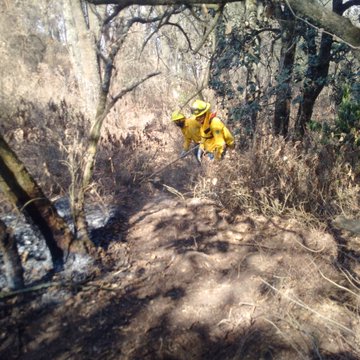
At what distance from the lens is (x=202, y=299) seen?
8.79 feet

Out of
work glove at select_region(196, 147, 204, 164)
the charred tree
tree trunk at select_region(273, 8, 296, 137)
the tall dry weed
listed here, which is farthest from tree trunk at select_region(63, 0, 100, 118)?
the charred tree

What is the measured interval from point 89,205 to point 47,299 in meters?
1.77

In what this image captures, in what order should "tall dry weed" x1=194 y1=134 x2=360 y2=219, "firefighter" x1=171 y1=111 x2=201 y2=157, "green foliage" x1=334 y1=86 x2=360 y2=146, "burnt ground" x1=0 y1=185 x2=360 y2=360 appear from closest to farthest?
"burnt ground" x1=0 y1=185 x2=360 y2=360
"tall dry weed" x1=194 y1=134 x2=360 y2=219
"green foliage" x1=334 y1=86 x2=360 y2=146
"firefighter" x1=171 y1=111 x2=201 y2=157

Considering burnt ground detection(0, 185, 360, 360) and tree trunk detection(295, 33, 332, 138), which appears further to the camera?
tree trunk detection(295, 33, 332, 138)

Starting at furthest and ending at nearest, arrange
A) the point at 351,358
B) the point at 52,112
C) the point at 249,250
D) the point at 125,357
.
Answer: the point at 52,112 → the point at 249,250 → the point at 125,357 → the point at 351,358

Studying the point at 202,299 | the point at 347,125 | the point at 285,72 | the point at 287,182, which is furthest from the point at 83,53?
the point at 202,299

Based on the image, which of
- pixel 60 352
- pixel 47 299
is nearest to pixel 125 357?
pixel 60 352

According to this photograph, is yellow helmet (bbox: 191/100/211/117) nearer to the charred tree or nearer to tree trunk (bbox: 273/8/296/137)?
tree trunk (bbox: 273/8/296/137)

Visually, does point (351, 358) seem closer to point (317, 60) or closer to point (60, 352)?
point (60, 352)

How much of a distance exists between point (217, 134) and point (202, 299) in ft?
8.17

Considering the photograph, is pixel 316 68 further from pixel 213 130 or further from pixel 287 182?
pixel 287 182

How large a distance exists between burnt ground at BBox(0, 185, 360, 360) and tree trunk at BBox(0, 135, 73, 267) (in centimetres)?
31

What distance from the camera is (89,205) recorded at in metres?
4.38

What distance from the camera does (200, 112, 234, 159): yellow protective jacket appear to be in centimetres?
450
